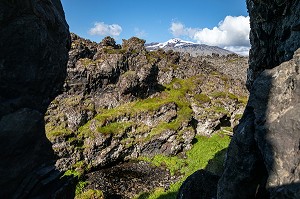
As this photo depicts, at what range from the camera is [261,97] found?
1540 centimetres

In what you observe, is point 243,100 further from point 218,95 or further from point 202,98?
point 202,98

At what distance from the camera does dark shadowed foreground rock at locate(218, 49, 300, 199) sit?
12.2m

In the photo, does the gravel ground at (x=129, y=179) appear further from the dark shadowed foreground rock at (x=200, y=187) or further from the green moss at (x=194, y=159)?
the dark shadowed foreground rock at (x=200, y=187)

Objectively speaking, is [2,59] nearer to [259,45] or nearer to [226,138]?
[259,45]

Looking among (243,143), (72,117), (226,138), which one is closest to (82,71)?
(72,117)

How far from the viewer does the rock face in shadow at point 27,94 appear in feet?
58.2

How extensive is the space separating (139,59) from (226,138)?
2658 cm

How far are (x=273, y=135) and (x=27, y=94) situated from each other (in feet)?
50.1

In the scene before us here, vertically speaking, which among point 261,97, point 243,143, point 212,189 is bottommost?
point 212,189

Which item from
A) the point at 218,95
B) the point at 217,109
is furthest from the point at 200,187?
the point at 218,95

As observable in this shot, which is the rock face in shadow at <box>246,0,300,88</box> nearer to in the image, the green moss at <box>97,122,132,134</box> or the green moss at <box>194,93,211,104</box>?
the green moss at <box>97,122,132,134</box>

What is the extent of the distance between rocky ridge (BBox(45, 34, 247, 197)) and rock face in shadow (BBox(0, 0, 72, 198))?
27978 mm

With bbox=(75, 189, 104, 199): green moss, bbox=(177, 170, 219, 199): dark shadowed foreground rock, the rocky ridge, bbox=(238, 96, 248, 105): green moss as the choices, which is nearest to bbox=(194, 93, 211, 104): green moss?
the rocky ridge

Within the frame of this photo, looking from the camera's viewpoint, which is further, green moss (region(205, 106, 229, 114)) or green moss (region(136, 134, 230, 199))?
green moss (region(205, 106, 229, 114))
